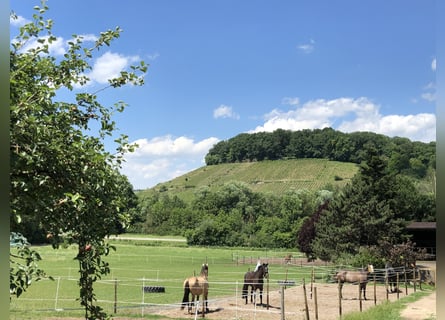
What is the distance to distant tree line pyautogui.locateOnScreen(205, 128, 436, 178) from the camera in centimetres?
8375

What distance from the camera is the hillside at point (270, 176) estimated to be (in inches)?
3233

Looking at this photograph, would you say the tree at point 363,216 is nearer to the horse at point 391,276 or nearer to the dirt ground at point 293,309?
the horse at point 391,276

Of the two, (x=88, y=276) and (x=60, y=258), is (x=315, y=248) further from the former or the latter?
(x=88, y=276)

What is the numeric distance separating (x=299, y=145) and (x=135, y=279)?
83.5 metres

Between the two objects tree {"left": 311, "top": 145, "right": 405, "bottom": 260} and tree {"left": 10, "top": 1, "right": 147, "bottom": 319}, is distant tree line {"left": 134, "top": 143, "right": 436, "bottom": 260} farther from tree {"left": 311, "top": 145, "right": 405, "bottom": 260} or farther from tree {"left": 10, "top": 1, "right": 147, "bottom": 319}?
tree {"left": 10, "top": 1, "right": 147, "bottom": 319}

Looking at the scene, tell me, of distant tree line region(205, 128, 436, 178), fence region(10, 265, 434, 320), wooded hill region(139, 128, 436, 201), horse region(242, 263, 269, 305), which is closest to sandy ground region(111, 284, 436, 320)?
fence region(10, 265, 434, 320)

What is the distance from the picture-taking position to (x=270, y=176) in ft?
300

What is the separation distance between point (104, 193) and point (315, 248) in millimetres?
30184

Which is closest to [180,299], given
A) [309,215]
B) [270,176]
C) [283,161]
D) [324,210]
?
[324,210]

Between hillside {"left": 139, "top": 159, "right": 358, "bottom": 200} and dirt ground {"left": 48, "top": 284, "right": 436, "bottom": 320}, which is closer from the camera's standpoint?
dirt ground {"left": 48, "top": 284, "right": 436, "bottom": 320}

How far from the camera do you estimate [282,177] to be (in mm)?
89375

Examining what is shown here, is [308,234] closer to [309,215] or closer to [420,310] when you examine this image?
[309,215]

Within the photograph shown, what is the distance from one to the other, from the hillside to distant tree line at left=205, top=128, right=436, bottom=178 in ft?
8.71

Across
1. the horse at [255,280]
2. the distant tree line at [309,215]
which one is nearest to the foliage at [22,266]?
the distant tree line at [309,215]
